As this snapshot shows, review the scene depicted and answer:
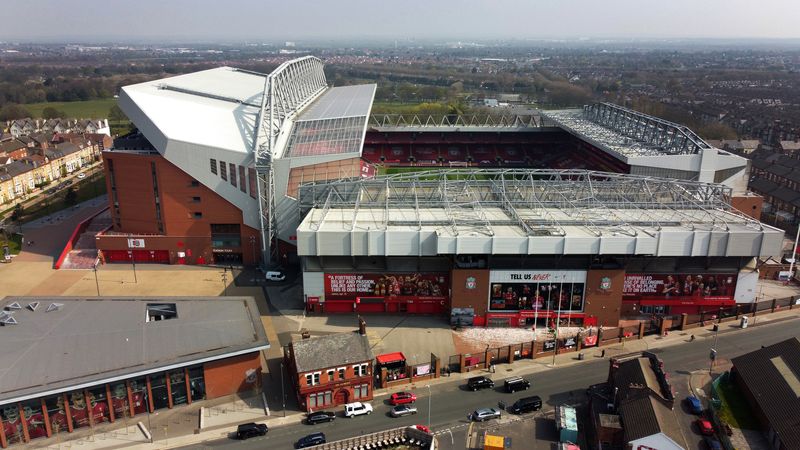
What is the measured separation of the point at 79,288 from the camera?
158ft

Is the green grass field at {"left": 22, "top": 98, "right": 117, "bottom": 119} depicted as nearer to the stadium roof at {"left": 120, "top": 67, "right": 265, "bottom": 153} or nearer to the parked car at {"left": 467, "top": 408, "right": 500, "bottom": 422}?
the stadium roof at {"left": 120, "top": 67, "right": 265, "bottom": 153}

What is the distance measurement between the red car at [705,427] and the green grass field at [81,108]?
154 m

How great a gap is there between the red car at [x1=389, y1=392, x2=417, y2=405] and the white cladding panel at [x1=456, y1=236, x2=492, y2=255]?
11.6 m

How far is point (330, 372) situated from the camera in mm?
31453

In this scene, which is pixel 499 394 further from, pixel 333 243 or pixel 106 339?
pixel 106 339

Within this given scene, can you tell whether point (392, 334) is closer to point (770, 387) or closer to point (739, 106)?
point (770, 387)

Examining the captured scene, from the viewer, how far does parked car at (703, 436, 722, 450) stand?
27.2m

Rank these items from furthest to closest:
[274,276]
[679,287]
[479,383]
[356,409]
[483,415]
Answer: [274,276] → [679,287] → [479,383] → [356,409] → [483,415]

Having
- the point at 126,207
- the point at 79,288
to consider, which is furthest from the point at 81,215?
the point at 79,288

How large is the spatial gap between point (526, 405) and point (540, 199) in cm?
2341

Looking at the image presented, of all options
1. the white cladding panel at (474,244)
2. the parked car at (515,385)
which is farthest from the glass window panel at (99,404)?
the white cladding panel at (474,244)

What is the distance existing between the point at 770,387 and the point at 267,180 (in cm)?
3984

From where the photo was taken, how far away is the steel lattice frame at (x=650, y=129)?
62094 millimetres

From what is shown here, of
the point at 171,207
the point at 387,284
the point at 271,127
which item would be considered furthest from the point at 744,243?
the point at 171,207
